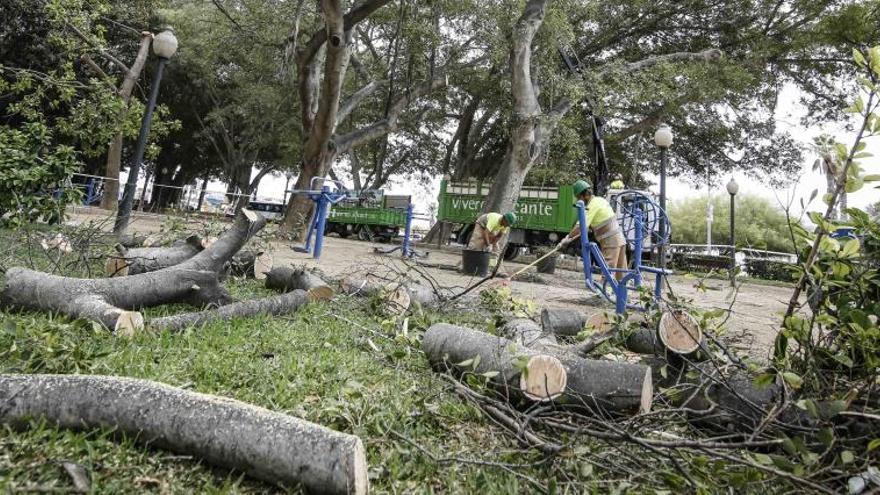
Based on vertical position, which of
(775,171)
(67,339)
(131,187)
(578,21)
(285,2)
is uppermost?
(578,21)

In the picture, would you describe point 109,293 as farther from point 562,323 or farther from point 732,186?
point 732,186

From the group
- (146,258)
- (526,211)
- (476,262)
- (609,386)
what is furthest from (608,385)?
(526,211)

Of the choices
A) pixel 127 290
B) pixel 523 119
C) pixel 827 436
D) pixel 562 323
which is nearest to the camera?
pixel 827 436

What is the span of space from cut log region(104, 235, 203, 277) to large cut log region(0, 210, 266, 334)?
1.94 ft

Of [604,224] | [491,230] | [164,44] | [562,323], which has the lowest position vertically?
[562,323]

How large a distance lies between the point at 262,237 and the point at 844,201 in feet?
19.3

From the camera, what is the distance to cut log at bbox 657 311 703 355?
2658 mm

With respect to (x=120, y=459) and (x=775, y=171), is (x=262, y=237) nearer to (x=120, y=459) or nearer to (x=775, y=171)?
(x=120, y=459)

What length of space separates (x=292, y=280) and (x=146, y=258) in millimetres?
1272

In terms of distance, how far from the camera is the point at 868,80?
6.19ft

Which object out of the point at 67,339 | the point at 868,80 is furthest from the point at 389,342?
the point at 868,80

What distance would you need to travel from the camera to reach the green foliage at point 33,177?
170 inches

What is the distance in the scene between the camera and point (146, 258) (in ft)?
14.6

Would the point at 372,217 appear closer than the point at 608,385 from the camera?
No
